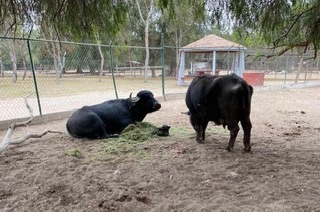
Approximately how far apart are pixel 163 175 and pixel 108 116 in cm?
251

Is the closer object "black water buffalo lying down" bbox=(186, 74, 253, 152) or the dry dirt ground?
the dry dirt ground

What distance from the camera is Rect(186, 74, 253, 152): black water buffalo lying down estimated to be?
442 cm

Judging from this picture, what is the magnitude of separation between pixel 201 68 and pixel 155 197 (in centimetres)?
2233

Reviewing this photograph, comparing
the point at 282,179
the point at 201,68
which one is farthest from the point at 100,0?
the point at 201,68

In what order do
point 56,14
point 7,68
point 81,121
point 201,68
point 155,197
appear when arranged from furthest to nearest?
point 201,68, point 7,68, point 81,121, point 56,14, point 155,197

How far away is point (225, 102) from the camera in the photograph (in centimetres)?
448

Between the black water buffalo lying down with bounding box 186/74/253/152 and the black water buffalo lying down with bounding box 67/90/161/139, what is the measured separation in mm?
1543

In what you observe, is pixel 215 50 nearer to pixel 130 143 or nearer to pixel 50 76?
pixel 50 76

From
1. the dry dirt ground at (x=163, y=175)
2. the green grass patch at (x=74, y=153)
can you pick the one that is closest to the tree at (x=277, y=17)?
the dry dirt ground at (x=163, y=175)

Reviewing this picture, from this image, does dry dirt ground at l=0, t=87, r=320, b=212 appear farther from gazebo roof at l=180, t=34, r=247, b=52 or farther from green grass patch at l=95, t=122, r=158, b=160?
gazebo roof at l=180, t=34, r=247, b=52

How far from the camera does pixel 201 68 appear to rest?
81.9ft

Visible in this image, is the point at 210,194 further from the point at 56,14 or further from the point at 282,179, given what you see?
the point at 56,14

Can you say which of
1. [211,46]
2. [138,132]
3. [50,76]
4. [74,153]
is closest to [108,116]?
[138,132]

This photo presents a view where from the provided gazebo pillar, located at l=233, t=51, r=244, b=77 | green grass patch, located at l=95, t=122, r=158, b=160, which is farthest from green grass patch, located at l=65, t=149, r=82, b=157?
gazebo pillar, located at l=233, t=51, r=244, b=77
